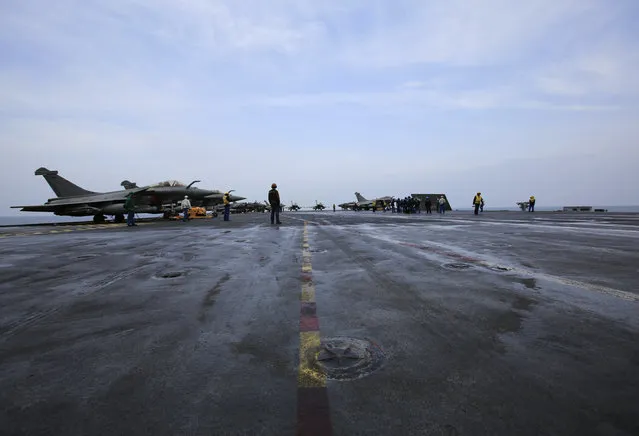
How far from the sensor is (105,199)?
93.5ft

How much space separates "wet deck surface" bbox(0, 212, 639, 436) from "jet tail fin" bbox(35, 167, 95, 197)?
105 ft

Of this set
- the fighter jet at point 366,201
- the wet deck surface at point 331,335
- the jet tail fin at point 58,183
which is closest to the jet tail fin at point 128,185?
the jet tail fin at point 58,183

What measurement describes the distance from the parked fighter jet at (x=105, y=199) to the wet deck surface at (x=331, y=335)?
24.4m

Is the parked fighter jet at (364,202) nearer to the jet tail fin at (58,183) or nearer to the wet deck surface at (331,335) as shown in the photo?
the jet tail fin at (58,183)

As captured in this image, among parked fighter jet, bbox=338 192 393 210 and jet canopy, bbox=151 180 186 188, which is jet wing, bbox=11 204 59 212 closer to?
jet canopy, bbox=151 180 186 188

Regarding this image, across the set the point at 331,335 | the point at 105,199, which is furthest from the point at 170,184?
the point at 331,335

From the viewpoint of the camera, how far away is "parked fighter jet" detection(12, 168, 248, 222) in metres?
28.1

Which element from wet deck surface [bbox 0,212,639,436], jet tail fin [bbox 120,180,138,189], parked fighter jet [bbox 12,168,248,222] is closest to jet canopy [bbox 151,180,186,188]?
parked fighter jet [bbox 12,168,248,222]

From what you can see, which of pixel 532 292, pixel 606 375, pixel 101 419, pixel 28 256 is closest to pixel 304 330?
pixel 101 419

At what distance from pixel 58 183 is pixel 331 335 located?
3757 cm

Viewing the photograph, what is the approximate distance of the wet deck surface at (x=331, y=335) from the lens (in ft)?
6.24

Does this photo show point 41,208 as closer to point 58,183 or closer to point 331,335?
point 58,183

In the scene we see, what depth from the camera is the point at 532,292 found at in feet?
14.6

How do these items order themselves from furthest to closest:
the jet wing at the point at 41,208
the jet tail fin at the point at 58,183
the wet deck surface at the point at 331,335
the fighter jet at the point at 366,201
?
1. the fighter jet at the point at 366,201
2. the jet tail fin at the point at 58,183
3. the jet wing at the point at 41,208
4. the wet deck surface at the point at 331,335
